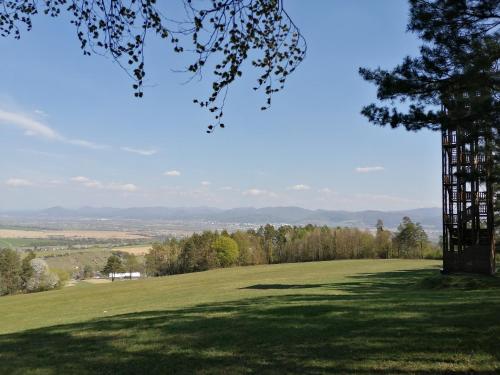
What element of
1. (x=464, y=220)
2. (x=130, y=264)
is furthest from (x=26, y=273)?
(x=464, y=220)

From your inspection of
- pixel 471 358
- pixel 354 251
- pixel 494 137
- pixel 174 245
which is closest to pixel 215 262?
pixel 174 245

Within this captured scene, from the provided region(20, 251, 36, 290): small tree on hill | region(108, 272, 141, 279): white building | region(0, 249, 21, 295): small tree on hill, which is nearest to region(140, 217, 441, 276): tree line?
region(20, 251, 36, 290): small tree on hill

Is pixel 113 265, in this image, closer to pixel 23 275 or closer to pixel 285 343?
pixel 23 275

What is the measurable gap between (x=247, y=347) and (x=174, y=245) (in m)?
71.9

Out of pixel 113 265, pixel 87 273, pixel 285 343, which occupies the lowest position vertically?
pixel 87 273

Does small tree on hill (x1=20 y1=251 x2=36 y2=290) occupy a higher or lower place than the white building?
higher

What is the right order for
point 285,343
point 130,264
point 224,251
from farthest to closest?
point 130,264, point 224,251, point 285,343

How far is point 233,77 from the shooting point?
447 centimetres

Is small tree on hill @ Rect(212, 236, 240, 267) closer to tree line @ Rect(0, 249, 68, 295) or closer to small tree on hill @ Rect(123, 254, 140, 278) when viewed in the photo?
tree line @ Rect(0, 249, 68, 295)

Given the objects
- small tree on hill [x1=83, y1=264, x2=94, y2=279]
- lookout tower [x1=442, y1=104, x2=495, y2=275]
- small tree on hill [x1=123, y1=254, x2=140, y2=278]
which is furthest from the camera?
small tree on hill [x1=83, y1=264, x2=94, y2=279]

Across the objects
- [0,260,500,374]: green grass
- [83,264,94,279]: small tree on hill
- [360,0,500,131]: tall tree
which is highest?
[360,0,500,131]: tall tree

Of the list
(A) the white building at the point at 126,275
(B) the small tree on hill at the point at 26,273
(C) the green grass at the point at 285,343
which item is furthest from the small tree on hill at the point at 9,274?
(C) the green grass at the point at 285,343

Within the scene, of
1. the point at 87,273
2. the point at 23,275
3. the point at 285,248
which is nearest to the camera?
the point at 23,275

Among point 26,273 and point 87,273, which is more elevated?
point 26,273
